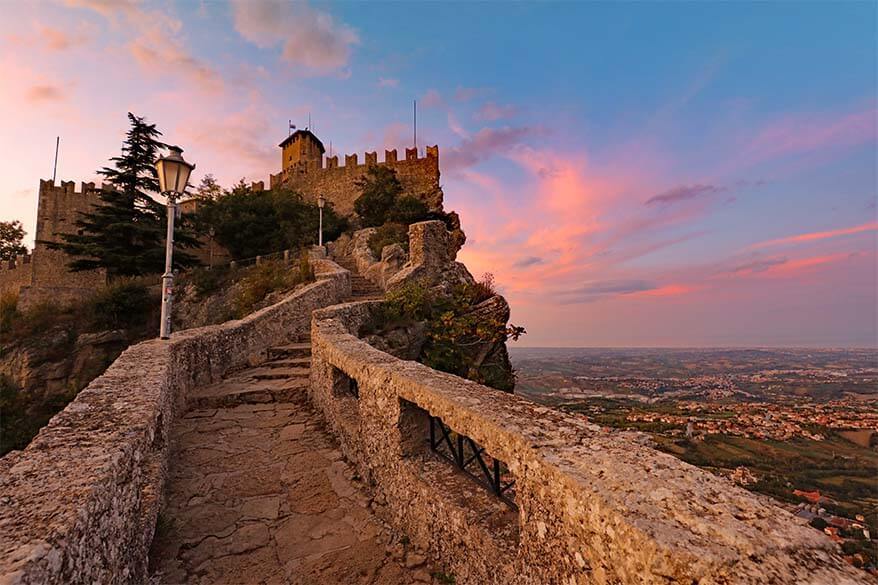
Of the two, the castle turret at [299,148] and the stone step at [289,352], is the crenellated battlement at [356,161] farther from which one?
the stone step at [289,352]

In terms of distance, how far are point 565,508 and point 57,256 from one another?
33501mm

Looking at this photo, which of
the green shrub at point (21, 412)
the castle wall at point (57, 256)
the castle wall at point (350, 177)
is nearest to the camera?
the green shrub at point (21, 412)

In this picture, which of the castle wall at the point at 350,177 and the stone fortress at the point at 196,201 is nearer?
the stone fortress at the point at 196,201

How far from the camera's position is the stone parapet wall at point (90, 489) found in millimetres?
1377

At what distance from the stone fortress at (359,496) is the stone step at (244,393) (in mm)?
37

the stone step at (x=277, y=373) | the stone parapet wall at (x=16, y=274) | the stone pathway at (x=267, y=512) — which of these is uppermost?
the stone parapet wall at (x=16, y=274)

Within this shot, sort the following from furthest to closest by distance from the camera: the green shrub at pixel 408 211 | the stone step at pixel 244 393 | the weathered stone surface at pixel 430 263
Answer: the green shrub at pixel 408 211 < the weathered stone surface at pixel 430 263 < the stone step at pixel 244 393

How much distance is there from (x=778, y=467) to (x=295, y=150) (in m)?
44.5

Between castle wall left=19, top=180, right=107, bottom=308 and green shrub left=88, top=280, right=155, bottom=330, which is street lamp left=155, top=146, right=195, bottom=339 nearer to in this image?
green shrub left=88, top=280, right=155, bottom=330

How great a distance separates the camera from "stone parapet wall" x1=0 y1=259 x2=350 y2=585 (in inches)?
54.2

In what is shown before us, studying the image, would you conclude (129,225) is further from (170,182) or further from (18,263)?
(170,182)

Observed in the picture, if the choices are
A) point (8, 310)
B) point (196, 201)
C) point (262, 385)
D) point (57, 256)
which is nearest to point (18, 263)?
point (57, 256)

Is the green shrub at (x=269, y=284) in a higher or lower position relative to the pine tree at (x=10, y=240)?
lower

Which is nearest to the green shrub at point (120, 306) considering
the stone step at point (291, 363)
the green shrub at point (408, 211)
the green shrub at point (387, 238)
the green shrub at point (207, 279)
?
the green shrub at point (207, 279)
